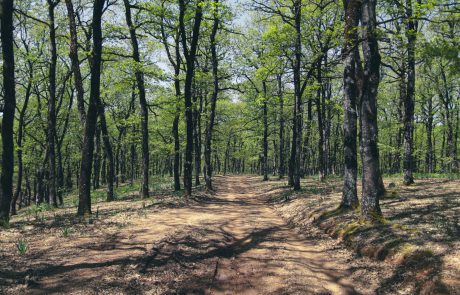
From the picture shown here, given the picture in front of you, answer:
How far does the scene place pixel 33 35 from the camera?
2880 centimetres

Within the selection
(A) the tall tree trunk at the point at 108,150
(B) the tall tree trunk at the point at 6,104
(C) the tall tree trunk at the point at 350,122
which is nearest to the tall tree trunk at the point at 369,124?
(C) the tall tree trunk at the point at 350,122

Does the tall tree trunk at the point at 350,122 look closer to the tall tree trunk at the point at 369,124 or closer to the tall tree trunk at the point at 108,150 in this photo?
the tall tree trunk at the point at 369,124

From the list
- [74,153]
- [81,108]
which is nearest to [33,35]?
[81,108]

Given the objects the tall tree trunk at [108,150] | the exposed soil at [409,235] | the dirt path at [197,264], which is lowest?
the dirt path at [197,264]

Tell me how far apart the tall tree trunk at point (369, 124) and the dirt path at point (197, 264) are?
5.39 ft

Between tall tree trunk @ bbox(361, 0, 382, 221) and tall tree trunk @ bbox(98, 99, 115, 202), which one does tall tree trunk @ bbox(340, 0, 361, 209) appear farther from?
tall tree trunk @ bbox(98, 99, 115, 202)

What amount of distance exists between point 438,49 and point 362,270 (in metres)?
5.13

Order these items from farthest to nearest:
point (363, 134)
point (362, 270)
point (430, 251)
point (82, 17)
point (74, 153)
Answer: point (74, 153) → point (82, 17) → point (363, 134) → point (362, 270) → point (430, 251)

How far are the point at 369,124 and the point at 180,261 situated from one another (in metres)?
6.50

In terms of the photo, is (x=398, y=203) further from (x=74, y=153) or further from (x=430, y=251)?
(x=74, y=153)

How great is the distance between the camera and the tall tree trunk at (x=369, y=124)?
9.16 m

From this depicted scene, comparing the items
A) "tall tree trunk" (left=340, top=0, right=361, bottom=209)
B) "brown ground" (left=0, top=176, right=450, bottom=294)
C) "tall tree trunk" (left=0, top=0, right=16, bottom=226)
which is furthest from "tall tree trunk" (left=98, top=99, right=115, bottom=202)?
"tall tree trunk" (left=340, top=0, right=361, bottom=209)

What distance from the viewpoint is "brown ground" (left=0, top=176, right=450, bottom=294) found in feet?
19.6

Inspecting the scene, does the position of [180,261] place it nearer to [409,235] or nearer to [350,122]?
[409,235]
